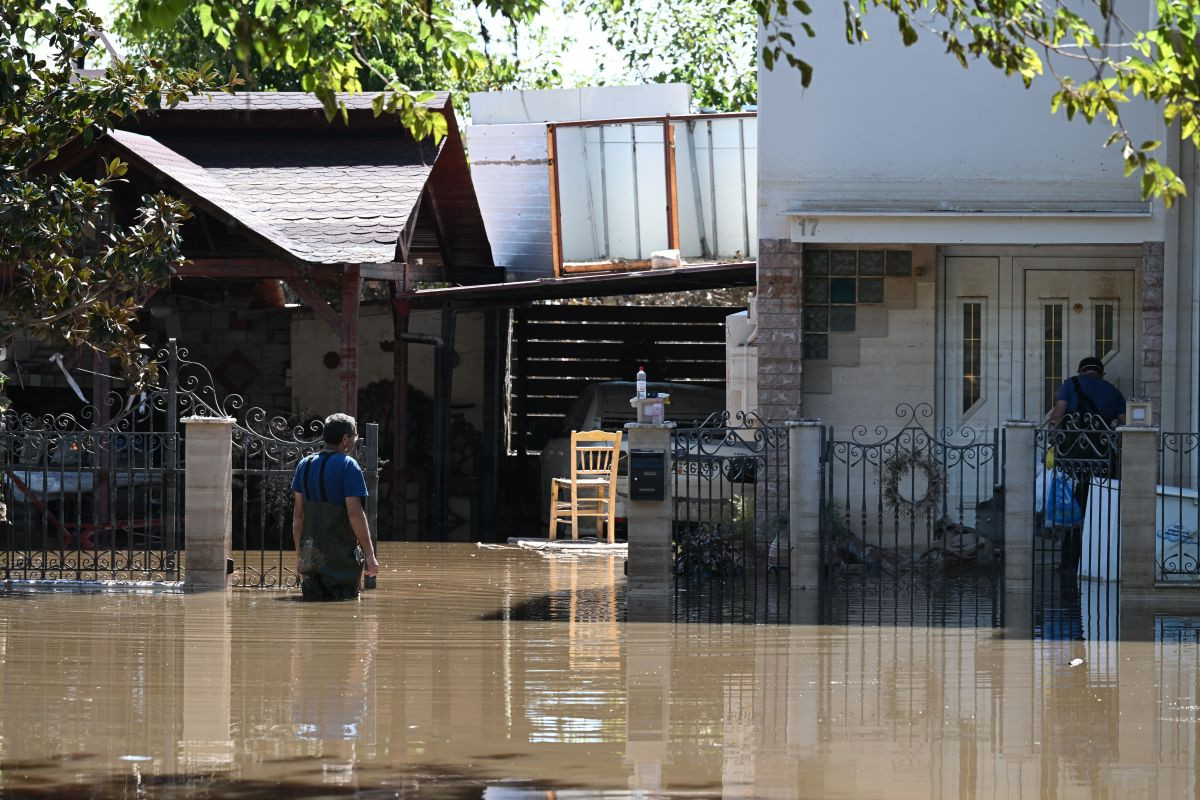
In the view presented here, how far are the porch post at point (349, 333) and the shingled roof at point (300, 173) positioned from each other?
250 mm

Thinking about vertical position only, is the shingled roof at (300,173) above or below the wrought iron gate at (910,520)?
above

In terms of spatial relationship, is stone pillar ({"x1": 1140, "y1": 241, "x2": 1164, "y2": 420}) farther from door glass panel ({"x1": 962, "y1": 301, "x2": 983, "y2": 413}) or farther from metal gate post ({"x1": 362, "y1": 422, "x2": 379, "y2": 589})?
metal gate post ({"x1": 362, "y1": 422, "x2": 379, "y2": 589})

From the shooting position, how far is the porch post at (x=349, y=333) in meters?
15.8

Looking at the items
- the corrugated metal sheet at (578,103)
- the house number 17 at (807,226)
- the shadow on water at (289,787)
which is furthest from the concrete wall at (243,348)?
the shadow on water at (289,787)

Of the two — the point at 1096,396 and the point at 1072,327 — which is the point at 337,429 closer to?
the point at 1096,396

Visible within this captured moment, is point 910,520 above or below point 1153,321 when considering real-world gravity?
below

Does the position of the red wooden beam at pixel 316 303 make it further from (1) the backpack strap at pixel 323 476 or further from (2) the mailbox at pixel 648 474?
(1) the backpack strap at pixel 323 476

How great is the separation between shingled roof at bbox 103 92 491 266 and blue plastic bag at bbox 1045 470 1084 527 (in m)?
6.56

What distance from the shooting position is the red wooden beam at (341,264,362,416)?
15.8 m

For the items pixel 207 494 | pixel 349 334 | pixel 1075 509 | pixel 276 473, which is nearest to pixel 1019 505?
pixel 1075 509

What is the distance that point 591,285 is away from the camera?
19.8 meters

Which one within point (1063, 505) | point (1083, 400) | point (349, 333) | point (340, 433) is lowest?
point (1063, 505)

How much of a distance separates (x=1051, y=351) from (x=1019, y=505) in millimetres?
3854

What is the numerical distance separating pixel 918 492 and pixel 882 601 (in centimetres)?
342
